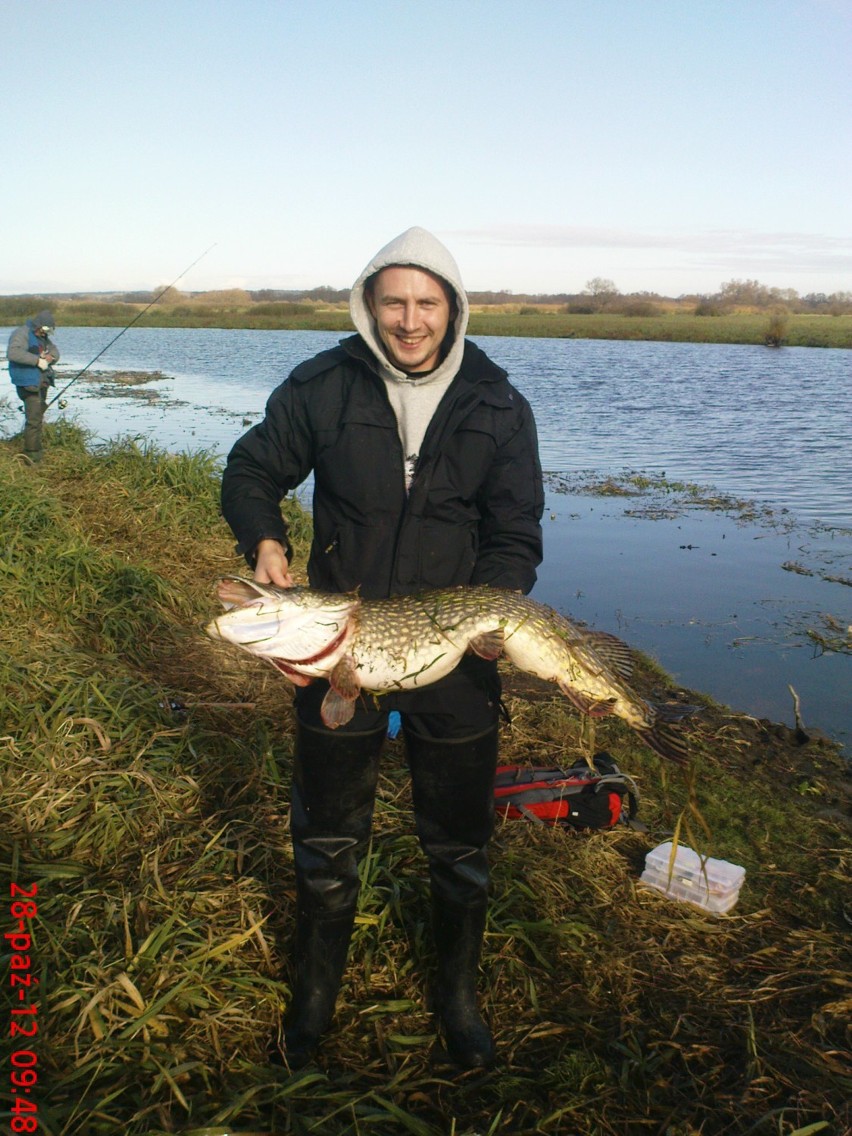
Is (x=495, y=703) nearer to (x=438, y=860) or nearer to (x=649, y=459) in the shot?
(x=438, y=860)

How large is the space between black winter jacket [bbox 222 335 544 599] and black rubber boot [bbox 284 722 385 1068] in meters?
0.53

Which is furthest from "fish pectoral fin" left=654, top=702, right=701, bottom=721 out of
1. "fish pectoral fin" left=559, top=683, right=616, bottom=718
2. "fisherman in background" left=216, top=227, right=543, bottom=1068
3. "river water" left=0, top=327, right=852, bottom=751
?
"river water" left=0, top=327, right=852, bottom=751

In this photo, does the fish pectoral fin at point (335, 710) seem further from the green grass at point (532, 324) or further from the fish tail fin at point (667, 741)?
the green grass at point (532, 324)

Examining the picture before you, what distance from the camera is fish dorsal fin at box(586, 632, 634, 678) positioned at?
9.96 ft

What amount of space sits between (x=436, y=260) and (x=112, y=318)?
6961cm

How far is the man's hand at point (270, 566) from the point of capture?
2773 millimetres

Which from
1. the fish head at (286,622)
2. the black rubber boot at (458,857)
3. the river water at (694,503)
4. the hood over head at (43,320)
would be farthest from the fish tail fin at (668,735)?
the hood over head at (43,320)

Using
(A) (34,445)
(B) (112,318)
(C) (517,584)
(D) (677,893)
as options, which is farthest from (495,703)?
(B) (112,318)

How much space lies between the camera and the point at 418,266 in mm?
2895

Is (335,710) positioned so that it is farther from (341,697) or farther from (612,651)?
(612,651)

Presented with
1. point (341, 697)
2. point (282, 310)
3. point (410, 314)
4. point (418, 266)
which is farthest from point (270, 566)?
point (282, 310)

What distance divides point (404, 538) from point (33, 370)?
34.1 feet

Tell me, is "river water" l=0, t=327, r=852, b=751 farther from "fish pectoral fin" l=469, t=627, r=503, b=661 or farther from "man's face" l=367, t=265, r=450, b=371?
"man's face" l=367, t=265, r=450, b=371

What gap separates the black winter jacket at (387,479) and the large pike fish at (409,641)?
141 millimetres
